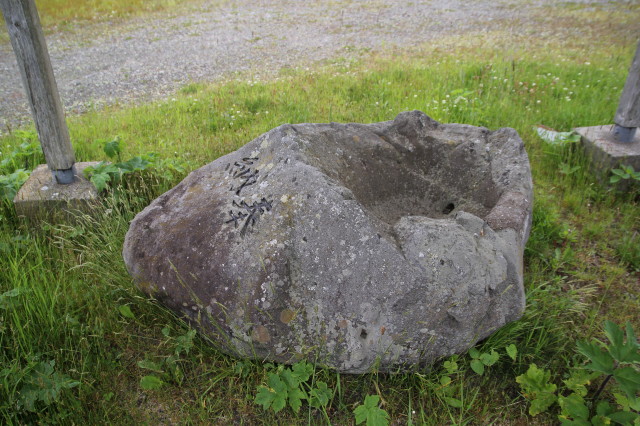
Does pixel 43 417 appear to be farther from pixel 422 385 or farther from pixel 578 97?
pixel 578 97

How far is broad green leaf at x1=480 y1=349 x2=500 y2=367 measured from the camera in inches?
108

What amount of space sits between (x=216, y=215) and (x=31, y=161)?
3169 millimetres

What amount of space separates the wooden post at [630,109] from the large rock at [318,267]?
2610 millimetres

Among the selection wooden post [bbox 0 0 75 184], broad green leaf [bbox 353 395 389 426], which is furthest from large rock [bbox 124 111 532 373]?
wooden post [bbox 0 0 75 184]

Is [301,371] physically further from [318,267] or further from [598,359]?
[598,359]

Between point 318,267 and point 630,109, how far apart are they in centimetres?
423

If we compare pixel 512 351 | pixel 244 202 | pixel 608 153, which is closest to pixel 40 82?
pixel 244 202

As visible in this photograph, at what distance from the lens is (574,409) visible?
2447 millimetres

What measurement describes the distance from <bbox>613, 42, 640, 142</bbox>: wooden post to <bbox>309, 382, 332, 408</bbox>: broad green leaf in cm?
443

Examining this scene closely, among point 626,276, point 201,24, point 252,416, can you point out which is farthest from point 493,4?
point 252,416

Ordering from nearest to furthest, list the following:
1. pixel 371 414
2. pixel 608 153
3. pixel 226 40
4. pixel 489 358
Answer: pixel 371 414
pixel 489 358
pixel 608 153
pixel 226 40

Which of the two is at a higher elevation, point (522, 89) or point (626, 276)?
point (522, 89)

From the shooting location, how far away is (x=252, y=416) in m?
2.67

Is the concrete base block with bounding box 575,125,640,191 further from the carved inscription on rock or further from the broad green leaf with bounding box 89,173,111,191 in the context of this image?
the broad green leaf with bounding box 89,173,111,191
